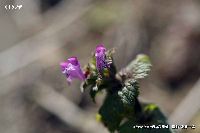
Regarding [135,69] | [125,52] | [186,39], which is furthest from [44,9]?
[135,69]

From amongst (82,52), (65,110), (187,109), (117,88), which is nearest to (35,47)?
(82,52)

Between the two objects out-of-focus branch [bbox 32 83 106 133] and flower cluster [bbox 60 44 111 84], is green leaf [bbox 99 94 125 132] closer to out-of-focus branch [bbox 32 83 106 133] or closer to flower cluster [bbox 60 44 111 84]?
flower cluster [bbox 60 44 111 84]

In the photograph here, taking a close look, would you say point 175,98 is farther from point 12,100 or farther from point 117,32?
point 12,100

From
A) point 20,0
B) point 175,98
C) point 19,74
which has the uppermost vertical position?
point 20,0

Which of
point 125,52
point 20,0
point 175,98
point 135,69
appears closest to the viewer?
point 135,69

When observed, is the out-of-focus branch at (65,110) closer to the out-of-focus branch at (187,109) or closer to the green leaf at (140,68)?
the out-of-focus branch at (187,109)

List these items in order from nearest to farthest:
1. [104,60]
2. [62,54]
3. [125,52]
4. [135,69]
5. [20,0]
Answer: [104,60] → [135,69] → [125,52] → [62,54] → [20,0]

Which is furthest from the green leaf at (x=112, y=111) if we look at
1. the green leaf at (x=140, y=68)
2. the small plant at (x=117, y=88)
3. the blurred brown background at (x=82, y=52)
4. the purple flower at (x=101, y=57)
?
the blurred brown background at (x=82, y=52)

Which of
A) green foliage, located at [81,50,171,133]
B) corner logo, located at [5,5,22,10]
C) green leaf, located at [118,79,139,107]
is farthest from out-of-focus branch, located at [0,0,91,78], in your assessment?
green leaf, located at [118,79,139,107]

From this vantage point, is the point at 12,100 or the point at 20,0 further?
the point at 20,0
